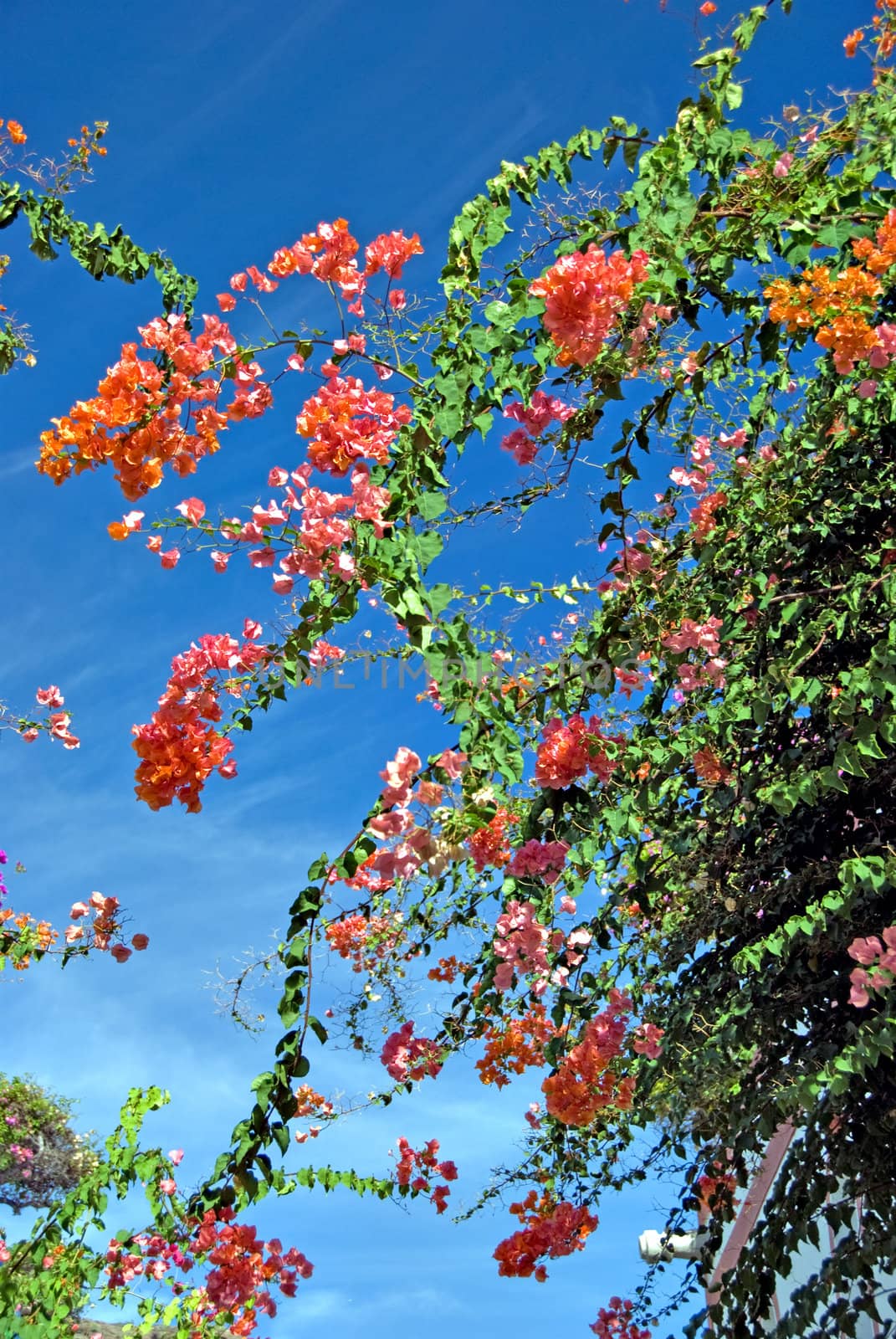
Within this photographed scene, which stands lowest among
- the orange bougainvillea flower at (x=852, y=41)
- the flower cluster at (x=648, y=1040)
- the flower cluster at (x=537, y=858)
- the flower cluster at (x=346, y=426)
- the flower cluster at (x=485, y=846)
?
the flower cluster at (x=648, y=1040)

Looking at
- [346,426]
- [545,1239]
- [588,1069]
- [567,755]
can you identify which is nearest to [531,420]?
Answer: [346,426]

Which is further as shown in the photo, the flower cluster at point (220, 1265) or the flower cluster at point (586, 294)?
the flower cluster at point (220, 1265)

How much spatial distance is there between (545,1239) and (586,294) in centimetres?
318

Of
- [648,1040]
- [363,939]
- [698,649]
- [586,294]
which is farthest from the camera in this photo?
[363,939]

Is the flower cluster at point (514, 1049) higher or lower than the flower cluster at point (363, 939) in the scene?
lower

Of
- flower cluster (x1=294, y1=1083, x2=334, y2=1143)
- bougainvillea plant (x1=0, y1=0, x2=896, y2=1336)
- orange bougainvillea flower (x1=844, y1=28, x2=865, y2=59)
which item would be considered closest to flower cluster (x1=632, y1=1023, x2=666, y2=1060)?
bougainvillea plant (x1=0, y1=0, x2=896, y2=1336)

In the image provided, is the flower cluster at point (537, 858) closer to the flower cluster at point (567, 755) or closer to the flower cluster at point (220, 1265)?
the flower cluster at point (567, 755)

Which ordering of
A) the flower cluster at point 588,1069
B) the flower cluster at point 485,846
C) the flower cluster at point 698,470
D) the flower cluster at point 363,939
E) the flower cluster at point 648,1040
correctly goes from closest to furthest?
the flower cluster at point 485,846
the flower cluster at point 588,1069
the flower cluster at point 648,1040
the flower cluster at point 698,470
the flower cluster at point 363,939

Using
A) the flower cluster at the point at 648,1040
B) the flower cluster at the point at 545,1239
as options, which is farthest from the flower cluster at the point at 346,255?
the flower cluster at the point at 545,1239

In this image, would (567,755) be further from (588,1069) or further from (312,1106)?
(312,1106)

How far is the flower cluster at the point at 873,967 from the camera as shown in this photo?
2.49m

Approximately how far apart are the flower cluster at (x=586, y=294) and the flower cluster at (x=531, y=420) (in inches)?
18.6

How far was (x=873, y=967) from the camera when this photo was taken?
2551mm

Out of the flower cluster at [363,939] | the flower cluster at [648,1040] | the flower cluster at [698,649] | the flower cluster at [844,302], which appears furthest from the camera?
the flower cluster at [363,939]
